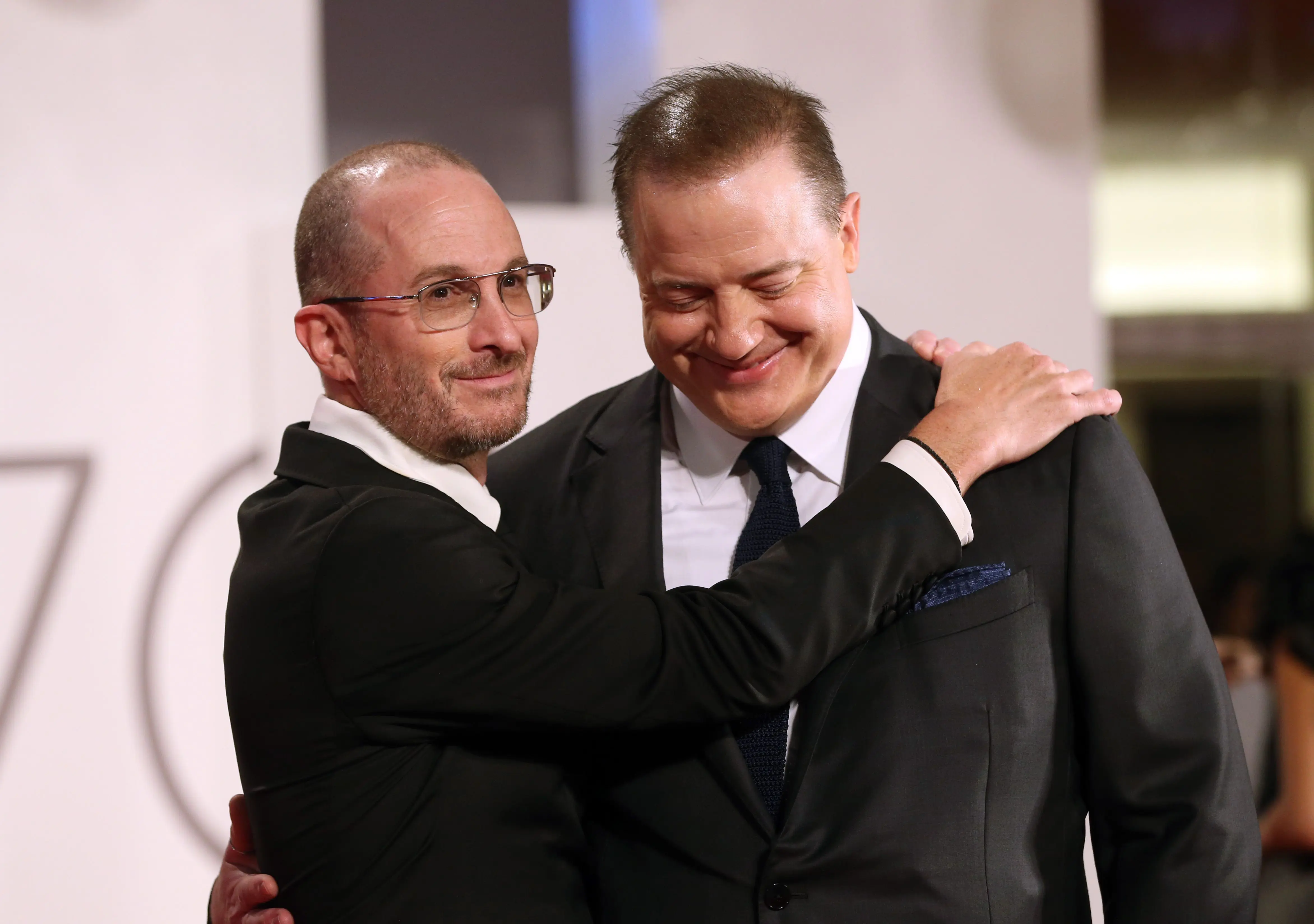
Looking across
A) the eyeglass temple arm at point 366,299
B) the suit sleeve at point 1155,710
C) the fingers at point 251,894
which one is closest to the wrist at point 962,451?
the suit sleeve at point 1155,710

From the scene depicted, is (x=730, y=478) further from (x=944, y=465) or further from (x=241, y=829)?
(x=241, y=829)

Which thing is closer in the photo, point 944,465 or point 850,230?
point 944,465

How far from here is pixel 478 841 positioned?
148cm

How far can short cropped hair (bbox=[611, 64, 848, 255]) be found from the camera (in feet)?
5.28

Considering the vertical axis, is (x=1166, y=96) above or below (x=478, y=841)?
above

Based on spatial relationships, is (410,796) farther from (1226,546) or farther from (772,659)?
(1226,546)

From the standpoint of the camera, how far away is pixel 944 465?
154 centimetres

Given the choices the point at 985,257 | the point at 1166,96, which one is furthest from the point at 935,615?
the point at 1166,96

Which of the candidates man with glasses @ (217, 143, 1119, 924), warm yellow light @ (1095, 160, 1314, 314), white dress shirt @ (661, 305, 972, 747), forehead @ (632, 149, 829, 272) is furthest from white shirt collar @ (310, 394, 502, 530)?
warm yellow light @ (1095, 160, 1314, 314)

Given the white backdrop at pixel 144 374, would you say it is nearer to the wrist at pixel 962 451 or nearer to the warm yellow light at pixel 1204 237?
the wrist at pixel 962 451

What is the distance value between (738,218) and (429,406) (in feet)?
1.41

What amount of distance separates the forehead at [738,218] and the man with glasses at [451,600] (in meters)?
0.20

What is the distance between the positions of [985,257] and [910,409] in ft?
4.53

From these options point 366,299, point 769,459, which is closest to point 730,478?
point 769,459
